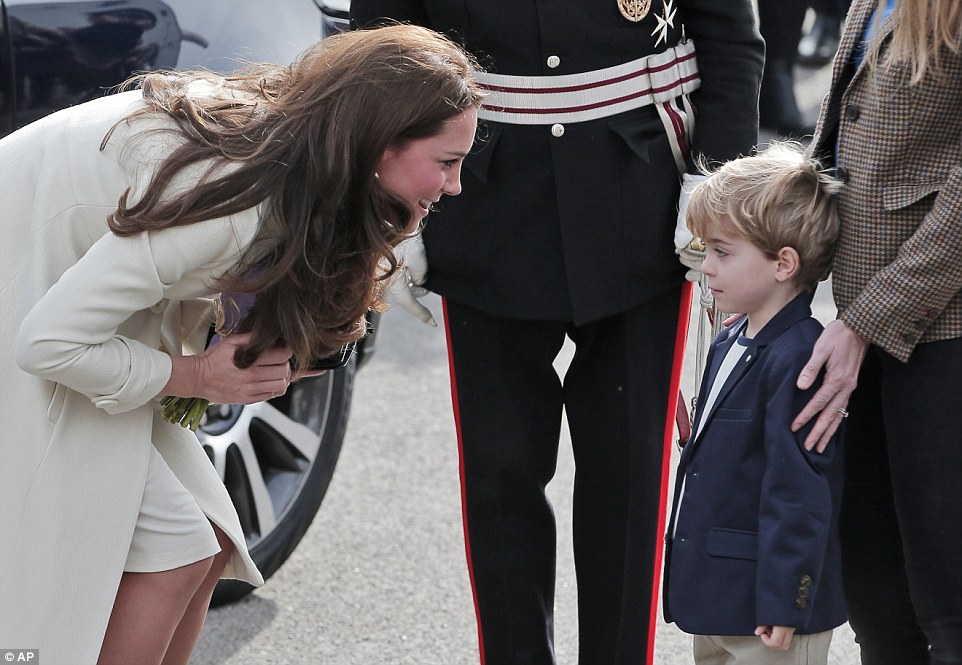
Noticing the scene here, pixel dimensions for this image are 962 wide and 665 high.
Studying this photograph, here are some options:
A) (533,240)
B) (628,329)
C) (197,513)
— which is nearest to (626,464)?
(628,329)

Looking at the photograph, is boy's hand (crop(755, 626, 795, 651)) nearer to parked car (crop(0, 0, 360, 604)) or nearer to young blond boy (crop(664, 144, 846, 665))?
young blond boy (crop(664, 144, 846, 665))

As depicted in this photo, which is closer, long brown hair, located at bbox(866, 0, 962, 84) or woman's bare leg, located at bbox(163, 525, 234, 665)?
long brown hair, located at bbox(866, 0, 962, 84)

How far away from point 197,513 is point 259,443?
1.19 meters

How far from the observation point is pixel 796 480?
6.58 ft

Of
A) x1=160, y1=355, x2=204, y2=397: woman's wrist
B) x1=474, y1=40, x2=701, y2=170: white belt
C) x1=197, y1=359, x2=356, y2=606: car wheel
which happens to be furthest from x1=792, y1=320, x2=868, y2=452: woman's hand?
x1=197, y1=359, x2=356, y2=606: car wheel

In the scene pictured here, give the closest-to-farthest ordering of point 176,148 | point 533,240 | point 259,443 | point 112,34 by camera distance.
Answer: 1. point 176,148
2. point 533,240
3. point 112,34
4. point 259,443

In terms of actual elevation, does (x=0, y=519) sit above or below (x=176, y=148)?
below

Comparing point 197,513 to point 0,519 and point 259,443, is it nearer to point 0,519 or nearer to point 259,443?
point 0,519

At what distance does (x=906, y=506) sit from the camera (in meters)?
2.07

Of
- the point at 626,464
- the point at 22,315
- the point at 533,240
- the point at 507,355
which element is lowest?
the point at 626,464

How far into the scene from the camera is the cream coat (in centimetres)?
200

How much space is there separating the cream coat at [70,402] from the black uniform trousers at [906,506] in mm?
1068

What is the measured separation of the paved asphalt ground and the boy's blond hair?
1224 millimetres

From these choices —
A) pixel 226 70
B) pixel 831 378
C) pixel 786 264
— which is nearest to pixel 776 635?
pixel 831 378
